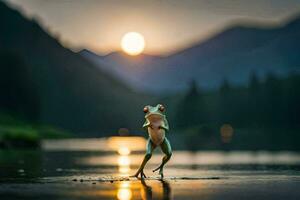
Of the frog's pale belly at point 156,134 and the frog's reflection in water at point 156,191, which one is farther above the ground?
the frog's pale belly at point 156,134

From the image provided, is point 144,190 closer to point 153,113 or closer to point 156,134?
point 156,134

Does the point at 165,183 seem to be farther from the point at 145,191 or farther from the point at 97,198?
the point at 97,198

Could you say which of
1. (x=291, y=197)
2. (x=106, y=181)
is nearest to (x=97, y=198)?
(x=291, y=197)

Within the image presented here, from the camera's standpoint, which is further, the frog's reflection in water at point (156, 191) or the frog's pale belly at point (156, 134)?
the frog's pale belly at point (156, 134)

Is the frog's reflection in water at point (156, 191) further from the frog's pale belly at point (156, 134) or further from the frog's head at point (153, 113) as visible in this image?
the frog's head at point (153, 113)

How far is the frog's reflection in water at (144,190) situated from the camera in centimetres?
2536

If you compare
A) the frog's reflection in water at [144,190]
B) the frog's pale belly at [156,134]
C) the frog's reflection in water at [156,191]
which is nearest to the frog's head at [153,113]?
the frog's pale belly at [156,134]

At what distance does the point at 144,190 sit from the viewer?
28172mm

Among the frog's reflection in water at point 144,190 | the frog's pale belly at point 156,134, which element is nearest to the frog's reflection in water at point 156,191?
the frog's reflection in water at point 144,190

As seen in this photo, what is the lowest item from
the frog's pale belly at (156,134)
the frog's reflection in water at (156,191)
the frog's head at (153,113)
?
the frog's reflection in water at (156,191)

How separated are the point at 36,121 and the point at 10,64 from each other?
1589 cm

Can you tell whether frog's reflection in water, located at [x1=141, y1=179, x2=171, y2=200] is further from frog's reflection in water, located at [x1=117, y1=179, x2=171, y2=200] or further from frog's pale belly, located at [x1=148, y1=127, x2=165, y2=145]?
frog's pale belly, located at [x1=148, y1=127, x2=165, y2=145]

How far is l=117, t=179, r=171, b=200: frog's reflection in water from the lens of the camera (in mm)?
25359

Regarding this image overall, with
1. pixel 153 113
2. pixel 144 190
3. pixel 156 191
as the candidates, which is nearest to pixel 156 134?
pixel 153 113
